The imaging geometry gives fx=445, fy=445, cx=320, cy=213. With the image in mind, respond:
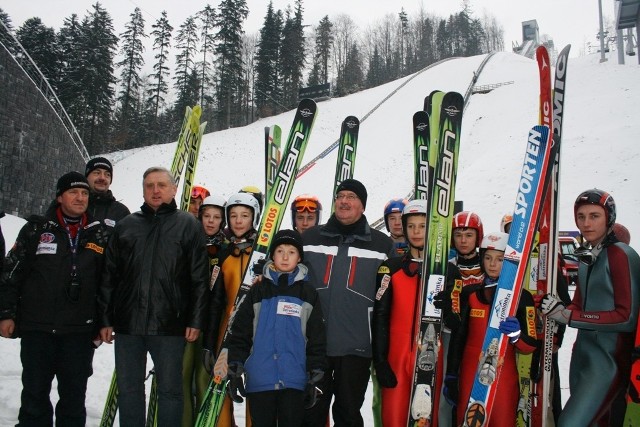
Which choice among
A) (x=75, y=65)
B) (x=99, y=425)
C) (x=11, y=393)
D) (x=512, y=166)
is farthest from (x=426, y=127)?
(x=75, y=65)

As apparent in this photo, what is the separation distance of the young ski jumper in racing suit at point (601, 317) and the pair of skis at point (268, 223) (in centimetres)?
213

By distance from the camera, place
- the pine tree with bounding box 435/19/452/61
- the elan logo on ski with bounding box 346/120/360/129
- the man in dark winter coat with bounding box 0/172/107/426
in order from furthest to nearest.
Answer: the pine tree with bounding box 435/19/452/61 → the elan logo on ski with bounding box 346/120/360/129 → the man in dark winter coat with bounding box 0/172/107/426

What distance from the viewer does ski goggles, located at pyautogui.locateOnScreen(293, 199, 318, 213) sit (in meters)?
4.39

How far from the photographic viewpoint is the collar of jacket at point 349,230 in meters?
3.28

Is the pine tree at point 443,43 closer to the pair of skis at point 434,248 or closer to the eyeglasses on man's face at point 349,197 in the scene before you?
the pair of skis at point 434,248

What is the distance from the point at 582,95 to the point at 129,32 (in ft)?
106

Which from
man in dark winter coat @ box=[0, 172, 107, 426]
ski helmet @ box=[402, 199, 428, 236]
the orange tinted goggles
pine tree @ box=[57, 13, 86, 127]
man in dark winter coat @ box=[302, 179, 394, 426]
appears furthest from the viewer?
pine tree @ box=[57, 13, 86, 127]

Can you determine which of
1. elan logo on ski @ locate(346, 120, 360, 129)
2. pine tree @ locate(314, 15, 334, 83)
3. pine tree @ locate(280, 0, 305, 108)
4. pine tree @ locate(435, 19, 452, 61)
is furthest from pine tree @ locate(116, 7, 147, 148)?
pine tree @ locate(435, 19, 452, 61)

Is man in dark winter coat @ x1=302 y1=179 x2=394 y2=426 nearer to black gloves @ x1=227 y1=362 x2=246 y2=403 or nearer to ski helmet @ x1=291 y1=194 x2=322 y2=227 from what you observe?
black gloves @ x1=227 y1=362 x2=246 y2=403

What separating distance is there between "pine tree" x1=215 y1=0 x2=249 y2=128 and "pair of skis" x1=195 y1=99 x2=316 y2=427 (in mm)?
34220

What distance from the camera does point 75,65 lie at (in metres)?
30.0

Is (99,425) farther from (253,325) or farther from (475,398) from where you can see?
(475,398)

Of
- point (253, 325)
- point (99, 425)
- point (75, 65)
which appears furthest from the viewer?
point (75, 65)

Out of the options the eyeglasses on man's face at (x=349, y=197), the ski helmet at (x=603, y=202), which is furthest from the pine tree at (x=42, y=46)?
the ski helmet at (x=603, y=202)
